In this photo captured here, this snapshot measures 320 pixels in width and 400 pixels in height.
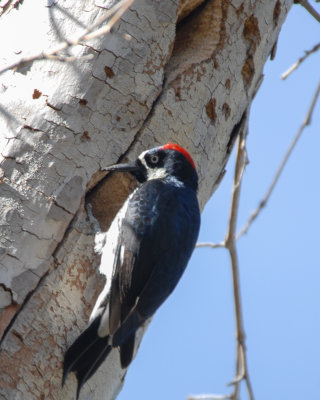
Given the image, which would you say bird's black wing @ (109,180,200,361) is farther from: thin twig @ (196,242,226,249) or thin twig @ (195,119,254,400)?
thin twig @ (195,119,254,400)

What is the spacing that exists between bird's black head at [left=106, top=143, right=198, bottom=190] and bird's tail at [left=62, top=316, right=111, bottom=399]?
2.73ft

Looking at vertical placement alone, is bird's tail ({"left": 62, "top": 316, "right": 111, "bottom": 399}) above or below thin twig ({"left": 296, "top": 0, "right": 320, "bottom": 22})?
below

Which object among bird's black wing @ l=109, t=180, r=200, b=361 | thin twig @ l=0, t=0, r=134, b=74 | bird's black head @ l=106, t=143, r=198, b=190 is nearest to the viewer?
thin twig @ l=0, t=0, r=134, b=74

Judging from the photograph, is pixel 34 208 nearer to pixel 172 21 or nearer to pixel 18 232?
pixel 18 232

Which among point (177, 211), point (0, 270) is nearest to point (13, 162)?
point (0, 270)

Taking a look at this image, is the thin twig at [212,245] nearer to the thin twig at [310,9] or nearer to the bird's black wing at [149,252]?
the bird's black wing at [149,252]

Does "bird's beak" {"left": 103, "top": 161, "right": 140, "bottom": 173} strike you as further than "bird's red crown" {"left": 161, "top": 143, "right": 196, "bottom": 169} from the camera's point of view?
No

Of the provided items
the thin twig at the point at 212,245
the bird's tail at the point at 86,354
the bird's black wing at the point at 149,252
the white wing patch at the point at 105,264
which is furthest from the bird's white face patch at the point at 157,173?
the bird's tail at the point at 86,354

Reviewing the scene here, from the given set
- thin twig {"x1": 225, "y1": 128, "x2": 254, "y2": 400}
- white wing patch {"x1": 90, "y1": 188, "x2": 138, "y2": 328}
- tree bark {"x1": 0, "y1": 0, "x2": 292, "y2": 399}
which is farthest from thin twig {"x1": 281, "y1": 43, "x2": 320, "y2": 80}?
white wing patch {"x1": 90, "y1": 188, "x2": 138, "y2": 328}

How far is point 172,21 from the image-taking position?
11.2ft

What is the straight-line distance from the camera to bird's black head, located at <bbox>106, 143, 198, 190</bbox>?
3.39 metres

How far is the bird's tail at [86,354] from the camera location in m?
2.84

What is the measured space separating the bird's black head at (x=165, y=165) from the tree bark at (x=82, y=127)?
2.1 inches

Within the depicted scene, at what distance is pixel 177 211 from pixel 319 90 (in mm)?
1025
